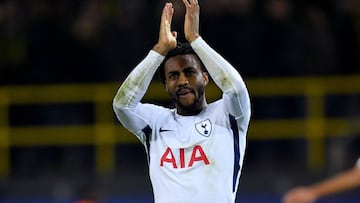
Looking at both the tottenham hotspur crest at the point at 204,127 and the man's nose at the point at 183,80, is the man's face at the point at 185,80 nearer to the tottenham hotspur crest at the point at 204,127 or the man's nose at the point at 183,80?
the man's nose at the point at 183,80

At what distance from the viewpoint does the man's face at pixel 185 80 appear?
865 cm

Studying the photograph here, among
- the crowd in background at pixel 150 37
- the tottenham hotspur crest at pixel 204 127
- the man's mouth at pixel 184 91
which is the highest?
the man's mouth at pixel 184 91

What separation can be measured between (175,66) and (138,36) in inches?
282

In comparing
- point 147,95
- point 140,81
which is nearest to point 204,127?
point 140,81

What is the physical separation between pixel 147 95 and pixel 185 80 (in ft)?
26.0

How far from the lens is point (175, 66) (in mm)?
8703

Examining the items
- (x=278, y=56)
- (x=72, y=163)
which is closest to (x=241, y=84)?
(x=278, y=56)

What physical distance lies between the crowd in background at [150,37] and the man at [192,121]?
6478 millimetres

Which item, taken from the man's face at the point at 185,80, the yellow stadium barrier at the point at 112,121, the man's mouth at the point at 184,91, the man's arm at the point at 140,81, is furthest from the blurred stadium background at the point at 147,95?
the man's mouth at the point at 184,91

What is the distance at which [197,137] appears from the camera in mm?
8727

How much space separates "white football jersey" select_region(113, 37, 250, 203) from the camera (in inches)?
339

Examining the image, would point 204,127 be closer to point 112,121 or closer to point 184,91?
point 184,91

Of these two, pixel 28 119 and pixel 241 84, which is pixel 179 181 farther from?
pixel 28 119

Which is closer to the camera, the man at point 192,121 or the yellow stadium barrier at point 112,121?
the man at point 192,121
